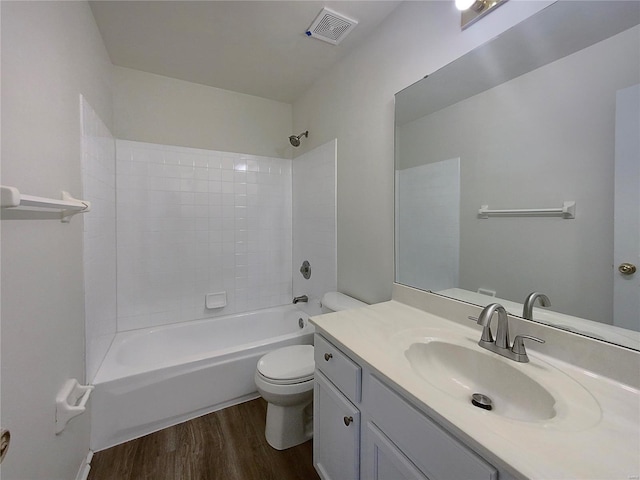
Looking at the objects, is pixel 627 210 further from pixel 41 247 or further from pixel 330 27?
pixel 41 247

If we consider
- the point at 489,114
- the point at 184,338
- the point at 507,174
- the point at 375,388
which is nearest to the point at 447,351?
the point at 375,388

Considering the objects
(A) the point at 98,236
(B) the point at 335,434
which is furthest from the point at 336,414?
(A) the point at 98,236

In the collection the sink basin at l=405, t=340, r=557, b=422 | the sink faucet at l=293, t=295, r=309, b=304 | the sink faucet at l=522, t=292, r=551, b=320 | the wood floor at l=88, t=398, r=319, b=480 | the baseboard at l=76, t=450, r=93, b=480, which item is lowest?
the wood floor at l=88, t=398, r=319, b=480

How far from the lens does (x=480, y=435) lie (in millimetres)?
550

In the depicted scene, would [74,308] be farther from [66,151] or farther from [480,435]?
[480,435]

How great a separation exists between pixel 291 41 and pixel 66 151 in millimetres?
1449

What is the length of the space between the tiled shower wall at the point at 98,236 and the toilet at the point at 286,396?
983 millimetres

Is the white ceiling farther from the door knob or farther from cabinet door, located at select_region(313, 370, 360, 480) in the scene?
cabinet door, located at select_region(313, 370, 360, 480)

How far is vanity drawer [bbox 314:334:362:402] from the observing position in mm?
948

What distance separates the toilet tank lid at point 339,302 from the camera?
68.2 inches

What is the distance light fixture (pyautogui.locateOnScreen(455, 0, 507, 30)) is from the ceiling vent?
2.19 ft

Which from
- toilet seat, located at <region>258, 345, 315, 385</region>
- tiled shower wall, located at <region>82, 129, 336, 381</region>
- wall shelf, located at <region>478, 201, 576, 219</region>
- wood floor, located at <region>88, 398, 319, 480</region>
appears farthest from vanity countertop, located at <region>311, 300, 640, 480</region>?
tiled shower wall, located at <region>82, 129, 336, 381</region>

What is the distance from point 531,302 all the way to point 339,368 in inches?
30.0

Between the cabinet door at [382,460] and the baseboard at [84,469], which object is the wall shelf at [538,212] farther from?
the baseboard at [84,469]
